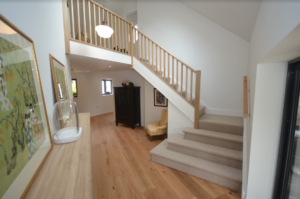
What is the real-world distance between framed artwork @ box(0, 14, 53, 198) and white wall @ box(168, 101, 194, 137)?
271cm

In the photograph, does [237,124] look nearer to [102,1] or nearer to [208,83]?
[208,83]

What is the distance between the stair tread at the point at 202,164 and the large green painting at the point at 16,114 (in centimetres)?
222

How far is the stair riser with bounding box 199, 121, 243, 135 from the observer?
2524 mm

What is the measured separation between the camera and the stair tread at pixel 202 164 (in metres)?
1.99

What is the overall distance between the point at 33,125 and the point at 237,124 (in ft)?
9.98

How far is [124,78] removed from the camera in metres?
5.32

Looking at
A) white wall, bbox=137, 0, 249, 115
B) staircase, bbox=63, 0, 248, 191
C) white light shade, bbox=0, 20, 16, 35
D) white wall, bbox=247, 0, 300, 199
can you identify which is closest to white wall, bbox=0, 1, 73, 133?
white light shade, bbox=0, 20, 16, 35

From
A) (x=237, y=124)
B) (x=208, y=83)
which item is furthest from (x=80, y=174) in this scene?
(x=208, y=83)

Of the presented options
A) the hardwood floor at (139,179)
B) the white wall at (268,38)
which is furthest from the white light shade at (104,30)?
the hardwood floor at (139,179)

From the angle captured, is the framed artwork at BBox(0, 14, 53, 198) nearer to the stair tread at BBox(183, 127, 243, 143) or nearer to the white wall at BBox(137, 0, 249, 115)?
the stair tread at BBox(183, 127, 243, 143)

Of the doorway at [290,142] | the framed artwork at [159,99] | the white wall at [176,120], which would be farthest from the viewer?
the framed artwork at [159,99]

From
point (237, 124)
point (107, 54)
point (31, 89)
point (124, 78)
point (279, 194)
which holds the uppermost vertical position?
point (107, 54)

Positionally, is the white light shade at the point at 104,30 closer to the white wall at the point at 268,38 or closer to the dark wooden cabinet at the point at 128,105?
the white wall at the point at 268,38

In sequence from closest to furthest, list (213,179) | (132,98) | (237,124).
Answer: (213,179)
(237,124)
(132,98)
